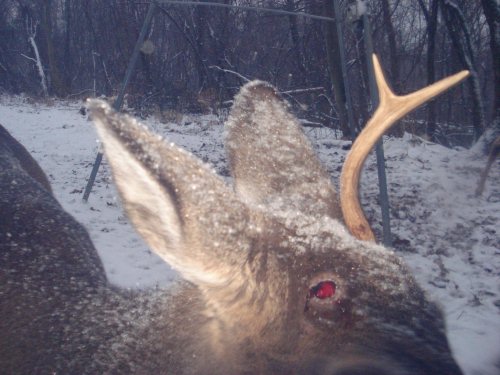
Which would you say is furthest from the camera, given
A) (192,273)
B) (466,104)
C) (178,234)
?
(466,104)

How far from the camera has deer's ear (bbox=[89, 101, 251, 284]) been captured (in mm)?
1607

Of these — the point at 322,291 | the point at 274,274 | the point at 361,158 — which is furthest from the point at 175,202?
the point at 361,158

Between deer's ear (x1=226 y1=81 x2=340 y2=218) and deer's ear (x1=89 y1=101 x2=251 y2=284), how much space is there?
38.5 inches

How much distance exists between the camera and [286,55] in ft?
38.9

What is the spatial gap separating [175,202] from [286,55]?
10.8 m

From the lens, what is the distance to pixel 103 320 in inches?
85.4

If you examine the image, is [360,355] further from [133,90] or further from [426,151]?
[133,90]

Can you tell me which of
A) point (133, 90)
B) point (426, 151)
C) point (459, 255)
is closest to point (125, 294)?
point (459, 255)

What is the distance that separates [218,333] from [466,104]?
16297 millimetres

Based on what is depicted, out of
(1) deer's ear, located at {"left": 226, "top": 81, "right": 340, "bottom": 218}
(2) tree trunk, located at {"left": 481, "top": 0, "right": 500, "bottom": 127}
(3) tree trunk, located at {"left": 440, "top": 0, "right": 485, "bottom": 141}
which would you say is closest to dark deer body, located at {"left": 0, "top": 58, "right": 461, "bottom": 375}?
(1) deer's ear, located at {"left": 226, "top": 81, "right": 340, "bottom": 218}

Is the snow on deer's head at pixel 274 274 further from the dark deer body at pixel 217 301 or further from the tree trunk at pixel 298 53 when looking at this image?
the tree trunk at pixel 298 53

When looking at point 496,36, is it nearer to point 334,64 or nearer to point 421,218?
point 334,64

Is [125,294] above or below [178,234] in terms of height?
below

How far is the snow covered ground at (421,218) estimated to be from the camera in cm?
387
